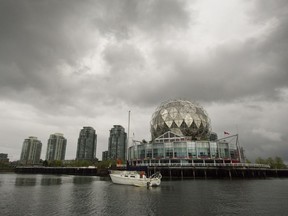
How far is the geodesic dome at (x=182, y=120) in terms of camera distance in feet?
362

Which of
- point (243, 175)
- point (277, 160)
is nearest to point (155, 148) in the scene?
point (243, 175)

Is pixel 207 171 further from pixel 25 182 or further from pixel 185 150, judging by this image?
pixel 25 182

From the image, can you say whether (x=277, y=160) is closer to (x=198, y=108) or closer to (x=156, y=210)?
(x=198, y=108)

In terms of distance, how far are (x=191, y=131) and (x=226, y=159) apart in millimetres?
20208

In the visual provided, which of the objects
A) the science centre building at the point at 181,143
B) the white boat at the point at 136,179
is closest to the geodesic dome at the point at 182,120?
the science centre building at the point at 181,143

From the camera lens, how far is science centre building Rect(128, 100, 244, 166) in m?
102

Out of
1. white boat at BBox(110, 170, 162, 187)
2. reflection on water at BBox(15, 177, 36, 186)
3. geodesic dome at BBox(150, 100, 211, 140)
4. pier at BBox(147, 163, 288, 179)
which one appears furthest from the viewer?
geodesic dome at BBox(150, 100, 211, 140)

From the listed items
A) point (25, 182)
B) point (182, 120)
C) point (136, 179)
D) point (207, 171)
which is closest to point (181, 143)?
point (182, 120)

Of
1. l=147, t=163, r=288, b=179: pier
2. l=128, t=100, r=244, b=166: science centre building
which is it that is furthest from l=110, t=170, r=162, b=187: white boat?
l=128, t=100, r=244, b=166: science centre building

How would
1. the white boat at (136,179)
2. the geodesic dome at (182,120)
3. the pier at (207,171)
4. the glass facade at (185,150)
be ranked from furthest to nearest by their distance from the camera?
the geodesic dome at (182,120) < the glass facade at (185,150) < the pier at (207,171) < the white boat at (136,179)

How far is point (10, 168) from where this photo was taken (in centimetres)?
18825

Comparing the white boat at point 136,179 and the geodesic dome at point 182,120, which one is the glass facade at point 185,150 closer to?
the geodesic dome at point 182,120

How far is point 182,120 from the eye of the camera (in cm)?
11006

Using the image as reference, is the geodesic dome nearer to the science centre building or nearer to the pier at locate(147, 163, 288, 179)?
the science centre building
